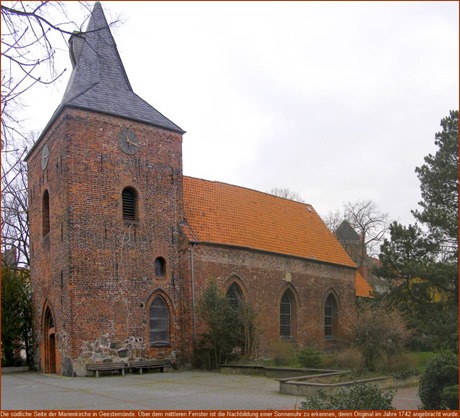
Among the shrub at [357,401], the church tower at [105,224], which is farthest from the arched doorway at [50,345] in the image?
the shrub at [357,401]

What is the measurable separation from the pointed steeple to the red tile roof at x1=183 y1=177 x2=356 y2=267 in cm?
401

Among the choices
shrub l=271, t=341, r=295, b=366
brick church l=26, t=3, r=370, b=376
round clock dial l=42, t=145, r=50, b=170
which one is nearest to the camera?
brick church l=26, t=3, r=370, b=376

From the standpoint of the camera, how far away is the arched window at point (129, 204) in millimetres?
22078

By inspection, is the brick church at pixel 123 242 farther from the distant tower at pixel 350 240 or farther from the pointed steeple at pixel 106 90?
the distant tower at pixel 350 240

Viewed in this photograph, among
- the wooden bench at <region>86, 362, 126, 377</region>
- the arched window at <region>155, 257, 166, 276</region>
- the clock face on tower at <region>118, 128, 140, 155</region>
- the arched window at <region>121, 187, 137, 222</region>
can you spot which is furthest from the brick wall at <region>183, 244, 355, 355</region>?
the clock face on tower at <region>118, 128, 140, 155</region>

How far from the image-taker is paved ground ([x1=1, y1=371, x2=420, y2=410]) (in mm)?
12117

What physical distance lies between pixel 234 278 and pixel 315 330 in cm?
675

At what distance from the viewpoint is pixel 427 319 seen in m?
24.2

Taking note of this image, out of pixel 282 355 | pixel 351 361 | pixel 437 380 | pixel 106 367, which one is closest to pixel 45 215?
pixel 106 367

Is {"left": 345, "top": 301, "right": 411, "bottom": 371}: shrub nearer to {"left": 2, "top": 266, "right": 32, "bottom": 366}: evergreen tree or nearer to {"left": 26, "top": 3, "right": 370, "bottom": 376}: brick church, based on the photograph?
{"left": 26, "top": 3, "right": 370, "bottom": 376}: brick church

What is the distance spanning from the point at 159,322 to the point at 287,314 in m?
7.65

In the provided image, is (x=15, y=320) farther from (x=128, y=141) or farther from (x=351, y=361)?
(x=351, y=361)

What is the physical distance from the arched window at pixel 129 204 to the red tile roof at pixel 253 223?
2.32m

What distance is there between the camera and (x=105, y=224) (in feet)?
69.3
